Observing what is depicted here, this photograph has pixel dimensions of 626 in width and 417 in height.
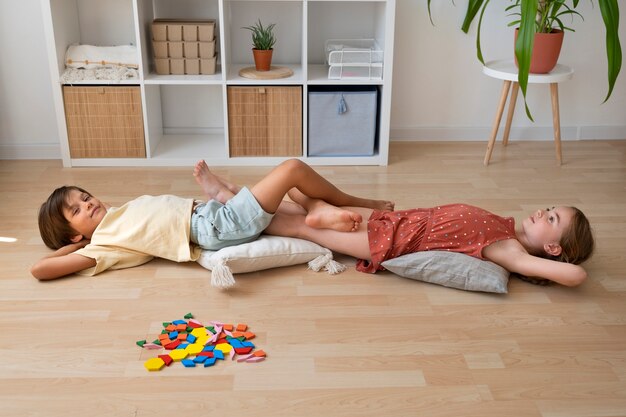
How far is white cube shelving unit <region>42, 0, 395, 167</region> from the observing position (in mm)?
2840

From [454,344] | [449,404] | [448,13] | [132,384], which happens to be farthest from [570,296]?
[448,13]

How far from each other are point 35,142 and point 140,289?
1.50 m

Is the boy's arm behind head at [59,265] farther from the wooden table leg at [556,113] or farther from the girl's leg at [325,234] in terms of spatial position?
the wooden table leg at [556,113]

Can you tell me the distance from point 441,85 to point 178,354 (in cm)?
212

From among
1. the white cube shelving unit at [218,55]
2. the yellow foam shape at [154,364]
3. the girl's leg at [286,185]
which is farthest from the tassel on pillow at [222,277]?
the white cube shelving unit at [218,55]

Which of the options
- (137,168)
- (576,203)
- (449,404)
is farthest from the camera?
(137,168)

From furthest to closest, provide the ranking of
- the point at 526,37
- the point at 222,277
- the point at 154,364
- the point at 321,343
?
the point at 526,37
the point at 222,277
the point at 321,343
the point at 154,364

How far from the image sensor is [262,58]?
2.91 m

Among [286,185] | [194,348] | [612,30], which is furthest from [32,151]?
[612,30]

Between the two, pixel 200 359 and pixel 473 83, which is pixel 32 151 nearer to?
pixel 200 359

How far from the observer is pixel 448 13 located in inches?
124

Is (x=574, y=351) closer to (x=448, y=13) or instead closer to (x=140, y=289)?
(x=140, y=289)

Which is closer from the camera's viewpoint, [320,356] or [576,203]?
[320,356]

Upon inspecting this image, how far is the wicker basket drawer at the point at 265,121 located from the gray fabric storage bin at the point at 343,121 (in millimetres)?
71
